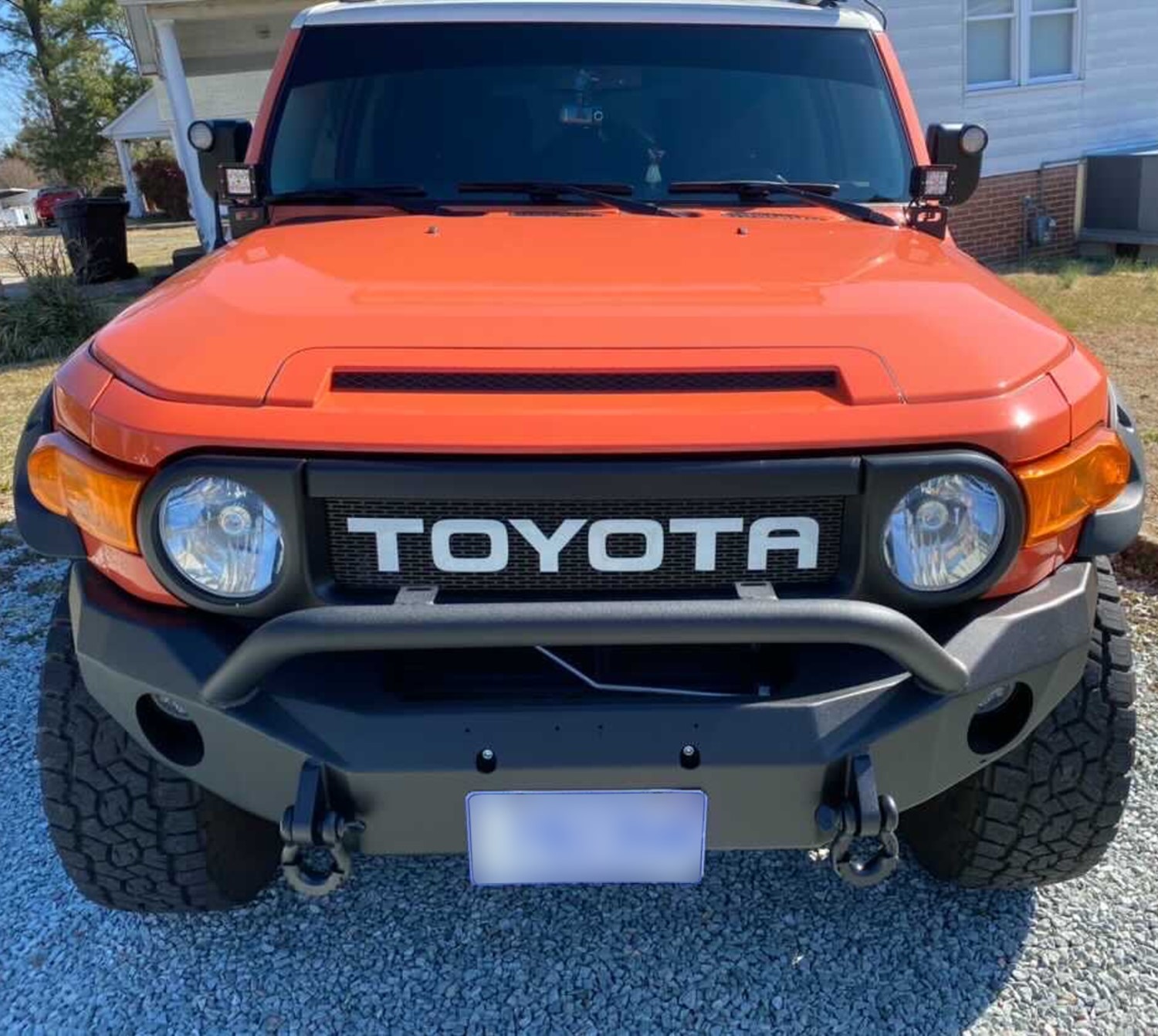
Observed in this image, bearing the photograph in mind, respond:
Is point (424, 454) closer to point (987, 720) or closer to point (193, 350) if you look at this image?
point (193, 350)

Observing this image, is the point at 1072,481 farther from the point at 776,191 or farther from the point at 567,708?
the point at 776,191

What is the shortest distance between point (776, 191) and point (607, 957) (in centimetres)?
196

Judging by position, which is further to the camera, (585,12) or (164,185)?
(164,185)

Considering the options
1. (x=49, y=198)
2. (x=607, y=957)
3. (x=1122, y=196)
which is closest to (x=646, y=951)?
(x=607, y=957)

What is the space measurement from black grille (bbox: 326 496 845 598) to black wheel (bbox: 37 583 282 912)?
0.68 metres

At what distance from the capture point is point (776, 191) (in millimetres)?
2885

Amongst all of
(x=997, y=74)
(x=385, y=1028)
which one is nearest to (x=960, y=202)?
(x=385, y=1028)

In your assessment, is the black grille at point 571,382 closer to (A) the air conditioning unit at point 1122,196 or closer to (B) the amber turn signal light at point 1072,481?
(B) the amber turn signal light at point 1072,481

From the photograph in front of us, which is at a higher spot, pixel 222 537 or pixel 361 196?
pixel 361 196

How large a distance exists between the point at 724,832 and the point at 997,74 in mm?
11796

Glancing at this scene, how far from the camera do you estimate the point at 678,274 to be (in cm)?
214

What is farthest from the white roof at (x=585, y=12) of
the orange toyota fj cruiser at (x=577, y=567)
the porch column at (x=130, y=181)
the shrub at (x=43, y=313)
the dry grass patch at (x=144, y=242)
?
the porch column at (x=130, y=181)

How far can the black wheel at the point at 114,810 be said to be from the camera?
2.08 meters

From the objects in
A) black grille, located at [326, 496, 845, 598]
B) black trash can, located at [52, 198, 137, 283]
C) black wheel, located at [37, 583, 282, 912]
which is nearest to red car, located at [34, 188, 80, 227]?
black trash can, located at [52, 198, 137, 283]
